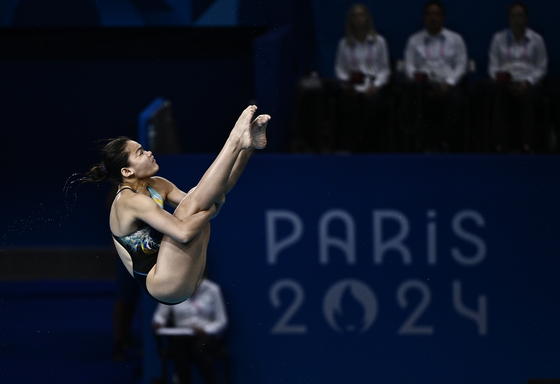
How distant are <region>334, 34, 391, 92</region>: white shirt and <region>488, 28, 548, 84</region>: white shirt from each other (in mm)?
937

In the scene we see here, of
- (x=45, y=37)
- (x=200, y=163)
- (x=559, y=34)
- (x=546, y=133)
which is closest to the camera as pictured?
(x=200, y=163)

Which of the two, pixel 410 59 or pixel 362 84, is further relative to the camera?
pixel 410 59

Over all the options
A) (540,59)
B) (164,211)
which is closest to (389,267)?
(540,59)

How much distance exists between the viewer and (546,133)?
6.14 metres

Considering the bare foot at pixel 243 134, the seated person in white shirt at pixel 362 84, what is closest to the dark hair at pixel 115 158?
the bare foot at pixel 243 134

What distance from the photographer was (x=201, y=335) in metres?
5.87

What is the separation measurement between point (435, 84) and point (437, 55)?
0.50 meters

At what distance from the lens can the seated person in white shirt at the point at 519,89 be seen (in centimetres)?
606

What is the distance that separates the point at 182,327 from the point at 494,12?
434 centimetres

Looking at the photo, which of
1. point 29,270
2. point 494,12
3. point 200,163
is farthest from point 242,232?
point 29,270

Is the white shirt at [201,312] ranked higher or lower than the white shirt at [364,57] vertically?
lower

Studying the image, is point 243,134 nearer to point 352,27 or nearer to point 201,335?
point 201,335

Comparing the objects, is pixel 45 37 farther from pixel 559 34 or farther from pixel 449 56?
pixel 559 34

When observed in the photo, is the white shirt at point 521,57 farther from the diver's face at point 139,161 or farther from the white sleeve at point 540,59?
the diver's face at point 139,161
